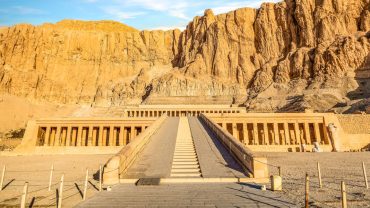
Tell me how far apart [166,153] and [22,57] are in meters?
106

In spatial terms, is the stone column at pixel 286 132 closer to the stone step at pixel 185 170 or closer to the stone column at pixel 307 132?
the stone column at pixel 307 132

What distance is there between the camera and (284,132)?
35.0 metres

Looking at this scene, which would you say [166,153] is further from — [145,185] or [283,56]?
[283,56]

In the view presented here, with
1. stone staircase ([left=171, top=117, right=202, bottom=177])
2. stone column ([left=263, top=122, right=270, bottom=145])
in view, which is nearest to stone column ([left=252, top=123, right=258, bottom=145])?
stone column ([left=263, top=122, right=270, bottom=145])

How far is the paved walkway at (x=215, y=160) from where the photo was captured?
1072 centimetres

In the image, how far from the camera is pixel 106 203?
7352 mm

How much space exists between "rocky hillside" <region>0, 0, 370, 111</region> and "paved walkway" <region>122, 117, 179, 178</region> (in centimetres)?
4349

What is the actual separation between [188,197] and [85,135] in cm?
3283

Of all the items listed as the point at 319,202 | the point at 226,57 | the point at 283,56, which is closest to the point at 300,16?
the point at 283,56

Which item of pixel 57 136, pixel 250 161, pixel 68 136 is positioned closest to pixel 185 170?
pixel 250 161

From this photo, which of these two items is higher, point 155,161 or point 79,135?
point 155,161

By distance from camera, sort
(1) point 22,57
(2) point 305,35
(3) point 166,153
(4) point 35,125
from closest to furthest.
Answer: (3) point 166,153 < (4) point 35,125 < (2) point 305,35 < (1) point 22,57

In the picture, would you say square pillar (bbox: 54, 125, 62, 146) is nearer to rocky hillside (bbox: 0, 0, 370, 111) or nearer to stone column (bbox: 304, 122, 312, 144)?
stone column (bbox: 304, 122, 312, 144)

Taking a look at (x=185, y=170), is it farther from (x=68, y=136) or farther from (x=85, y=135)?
(x=85, y=135)
